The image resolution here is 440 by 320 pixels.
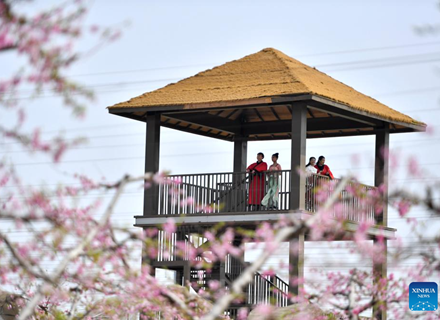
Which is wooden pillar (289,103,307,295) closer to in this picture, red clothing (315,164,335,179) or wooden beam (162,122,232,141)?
red clothing (315,164,335,179)

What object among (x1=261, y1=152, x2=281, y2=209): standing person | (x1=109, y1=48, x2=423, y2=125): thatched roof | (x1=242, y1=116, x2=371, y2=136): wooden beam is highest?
Result: (x1=109, y1=48, x2=423, y2=125): thatched roof

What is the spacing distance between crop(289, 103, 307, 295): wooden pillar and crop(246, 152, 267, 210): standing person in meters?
0.81

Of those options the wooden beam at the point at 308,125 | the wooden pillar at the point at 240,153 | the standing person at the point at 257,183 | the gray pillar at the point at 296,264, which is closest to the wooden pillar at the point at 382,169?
the wooden beam at the point at 308,125

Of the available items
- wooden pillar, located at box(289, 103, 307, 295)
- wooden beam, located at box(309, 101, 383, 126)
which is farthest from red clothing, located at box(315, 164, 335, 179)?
wooden beam, located at box(309, 101, 383, 126)

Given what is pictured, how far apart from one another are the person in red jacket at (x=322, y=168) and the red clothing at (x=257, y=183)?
138 cm

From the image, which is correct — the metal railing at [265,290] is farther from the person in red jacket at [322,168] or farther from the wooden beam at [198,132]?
the wooden beam at [198,132]

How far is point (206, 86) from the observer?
91.6 ft

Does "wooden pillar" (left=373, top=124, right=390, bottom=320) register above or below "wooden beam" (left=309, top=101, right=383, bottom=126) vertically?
below

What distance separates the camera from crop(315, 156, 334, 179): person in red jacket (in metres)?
27.0

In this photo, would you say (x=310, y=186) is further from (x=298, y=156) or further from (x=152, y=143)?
(x=152, y=143)

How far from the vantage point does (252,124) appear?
30094 millimetres

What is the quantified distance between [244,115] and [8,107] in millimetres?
17837

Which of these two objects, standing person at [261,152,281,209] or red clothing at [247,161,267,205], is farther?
red clothing at [247,161,267,205]

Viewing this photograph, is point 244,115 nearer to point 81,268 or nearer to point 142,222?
point 142,222
